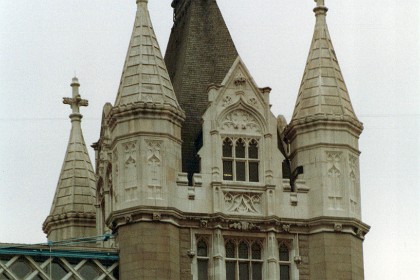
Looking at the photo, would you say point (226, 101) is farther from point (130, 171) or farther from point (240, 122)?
point (130, 171)

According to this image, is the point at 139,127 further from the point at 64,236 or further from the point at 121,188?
the point at 64,236

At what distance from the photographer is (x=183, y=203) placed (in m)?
63.4

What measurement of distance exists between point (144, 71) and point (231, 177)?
4456 millimetres

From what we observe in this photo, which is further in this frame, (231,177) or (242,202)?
(231,177)

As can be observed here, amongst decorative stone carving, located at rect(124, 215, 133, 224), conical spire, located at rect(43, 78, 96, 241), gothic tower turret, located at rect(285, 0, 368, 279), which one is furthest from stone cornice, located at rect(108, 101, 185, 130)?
conical spire, located at rect(43, 78, 96, 241)

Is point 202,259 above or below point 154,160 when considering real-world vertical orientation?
below

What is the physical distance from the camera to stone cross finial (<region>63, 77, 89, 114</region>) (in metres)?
73.3

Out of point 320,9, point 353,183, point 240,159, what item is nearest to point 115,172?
point 240,159

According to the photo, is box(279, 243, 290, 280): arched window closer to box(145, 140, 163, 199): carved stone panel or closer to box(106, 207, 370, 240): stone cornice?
box(106, 207, 370, 240): stone cornice

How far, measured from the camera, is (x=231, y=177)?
6456cm

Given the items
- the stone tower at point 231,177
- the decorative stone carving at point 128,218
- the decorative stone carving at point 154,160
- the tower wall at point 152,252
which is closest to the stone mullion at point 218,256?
the stone tower at point 231,177

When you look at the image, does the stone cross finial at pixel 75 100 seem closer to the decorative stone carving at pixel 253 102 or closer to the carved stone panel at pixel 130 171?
the decorative stone carving at pixel 253 102

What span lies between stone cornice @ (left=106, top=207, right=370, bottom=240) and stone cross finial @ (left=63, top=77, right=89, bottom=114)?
34.0 feet

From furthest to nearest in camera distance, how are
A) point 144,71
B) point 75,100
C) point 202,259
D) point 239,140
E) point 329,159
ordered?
point 75,100 < point 239,140 < point 329,159 < point 144,71 < point 202,259
